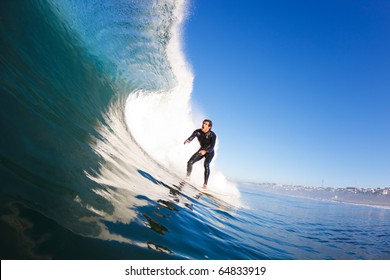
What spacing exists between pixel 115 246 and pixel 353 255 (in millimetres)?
5171

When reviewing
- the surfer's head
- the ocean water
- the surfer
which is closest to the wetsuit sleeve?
the surfer

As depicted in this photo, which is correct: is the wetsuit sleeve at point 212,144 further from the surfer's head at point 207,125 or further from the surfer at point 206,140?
the surfer's head at point 207,125

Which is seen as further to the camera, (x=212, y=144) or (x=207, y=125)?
(x=212, y=144)

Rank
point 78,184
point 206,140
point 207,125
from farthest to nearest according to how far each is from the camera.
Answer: point 206,140 < point 207,125 < point 78,184

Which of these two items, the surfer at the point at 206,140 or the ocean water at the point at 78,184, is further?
the surfer at the point at 206,140

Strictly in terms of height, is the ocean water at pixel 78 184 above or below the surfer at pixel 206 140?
below

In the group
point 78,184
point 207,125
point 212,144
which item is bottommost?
point 78,184

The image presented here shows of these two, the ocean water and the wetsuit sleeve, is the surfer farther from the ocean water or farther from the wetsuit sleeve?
the ocean water

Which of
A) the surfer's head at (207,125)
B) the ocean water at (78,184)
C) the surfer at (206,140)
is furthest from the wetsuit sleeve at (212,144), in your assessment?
the ocean water at (78,184)

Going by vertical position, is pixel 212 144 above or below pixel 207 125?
below

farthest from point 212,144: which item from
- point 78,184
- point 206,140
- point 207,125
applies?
point 78,184

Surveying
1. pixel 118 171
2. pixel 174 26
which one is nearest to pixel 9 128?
pixel 118 171

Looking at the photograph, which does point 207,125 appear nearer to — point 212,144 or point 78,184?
point 212,144
